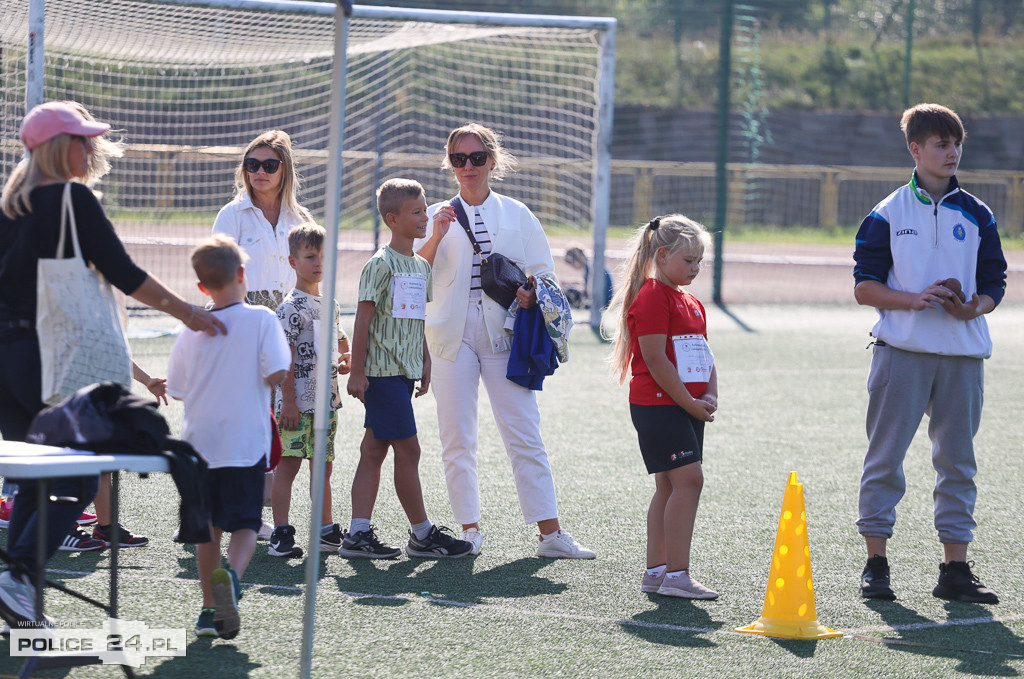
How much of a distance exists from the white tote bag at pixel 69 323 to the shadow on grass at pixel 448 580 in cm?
135

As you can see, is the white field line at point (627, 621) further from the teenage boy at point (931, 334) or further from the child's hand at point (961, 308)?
the child's hand at point (961, 308)

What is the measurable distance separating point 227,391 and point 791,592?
2.00 metres

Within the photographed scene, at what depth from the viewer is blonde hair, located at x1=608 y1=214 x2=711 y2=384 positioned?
4496 mm

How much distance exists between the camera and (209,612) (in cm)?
374

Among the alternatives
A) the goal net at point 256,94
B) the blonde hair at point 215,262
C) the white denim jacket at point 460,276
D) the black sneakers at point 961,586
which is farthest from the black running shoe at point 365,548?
the goal net at point 256,94

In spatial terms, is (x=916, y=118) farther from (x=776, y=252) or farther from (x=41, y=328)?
(x=776, y=252)

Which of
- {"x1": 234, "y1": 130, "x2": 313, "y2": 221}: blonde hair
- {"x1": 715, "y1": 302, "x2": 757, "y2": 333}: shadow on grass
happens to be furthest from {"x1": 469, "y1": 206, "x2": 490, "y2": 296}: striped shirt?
{"x1": 715, "y1": 302, "x2": 757, "y2": 333}: shadow on grass

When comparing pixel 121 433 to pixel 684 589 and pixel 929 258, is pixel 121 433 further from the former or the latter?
pixel 929 258

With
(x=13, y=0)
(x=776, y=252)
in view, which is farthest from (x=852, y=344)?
(x=776, y=252)

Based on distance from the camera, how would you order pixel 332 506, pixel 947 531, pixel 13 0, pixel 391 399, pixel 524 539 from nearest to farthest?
pixel 947 531 → pixel 391 399 → pixel 524 539 → pixel 332 506 → pixel 13 0

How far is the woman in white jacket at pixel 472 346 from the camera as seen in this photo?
199 inches

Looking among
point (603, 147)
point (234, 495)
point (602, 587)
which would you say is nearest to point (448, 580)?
point (602, 587)

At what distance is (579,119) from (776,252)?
8.86 m

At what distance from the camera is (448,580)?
4.61 metres
